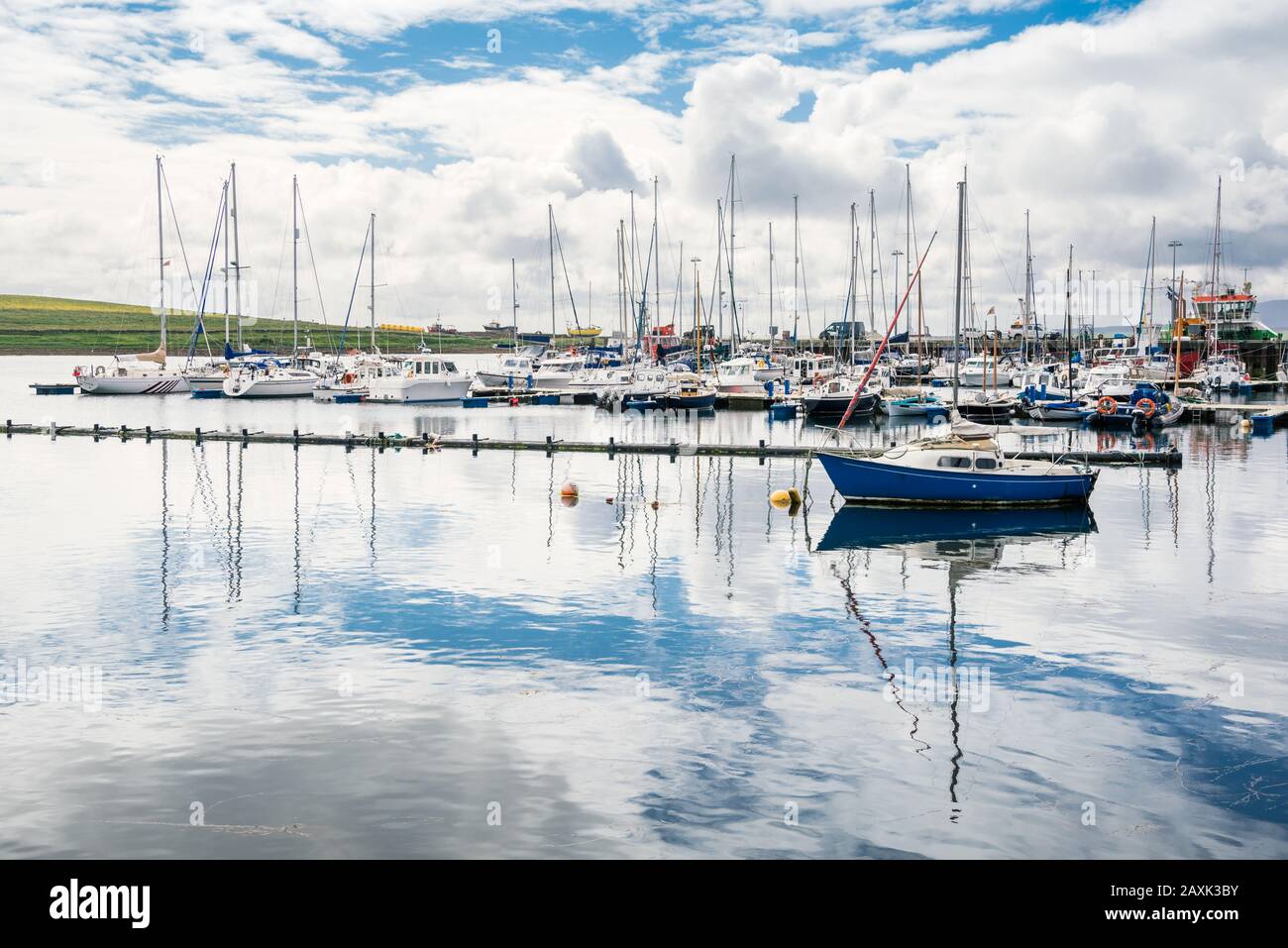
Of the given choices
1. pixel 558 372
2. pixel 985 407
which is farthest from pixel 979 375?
pixel 558 372

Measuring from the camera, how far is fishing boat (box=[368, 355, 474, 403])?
103 m

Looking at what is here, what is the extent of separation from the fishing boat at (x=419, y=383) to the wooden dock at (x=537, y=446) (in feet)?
130

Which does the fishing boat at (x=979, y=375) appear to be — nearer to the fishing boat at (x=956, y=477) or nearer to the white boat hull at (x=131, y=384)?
the fishing boat at (x=956, y=477)

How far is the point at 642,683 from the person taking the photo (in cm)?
1780

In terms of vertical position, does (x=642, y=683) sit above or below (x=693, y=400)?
below

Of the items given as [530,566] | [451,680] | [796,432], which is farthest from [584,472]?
[451,680]

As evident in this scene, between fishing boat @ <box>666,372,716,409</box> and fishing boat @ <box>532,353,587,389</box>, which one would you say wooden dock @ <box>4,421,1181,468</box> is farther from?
fishing boat @ <box>532,353,587,389</box>

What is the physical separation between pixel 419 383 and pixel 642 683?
8896cm

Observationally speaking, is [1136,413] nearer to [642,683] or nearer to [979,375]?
[979,375]

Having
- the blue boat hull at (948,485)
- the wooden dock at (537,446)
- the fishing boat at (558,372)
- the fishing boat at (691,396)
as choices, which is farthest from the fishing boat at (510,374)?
the blue boat hull at (948,485)

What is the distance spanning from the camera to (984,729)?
15.8m

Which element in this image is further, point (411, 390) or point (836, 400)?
point (411, 390)
